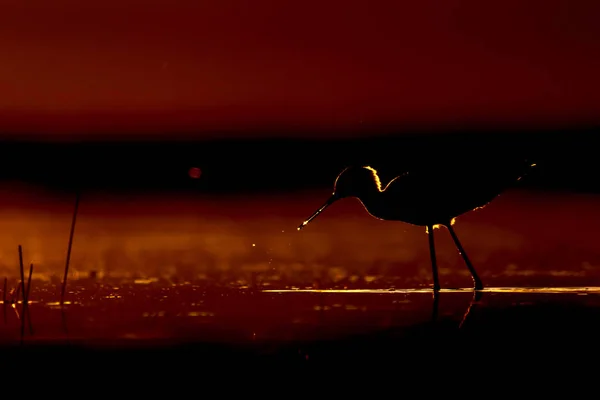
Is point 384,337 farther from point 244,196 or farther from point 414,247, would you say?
point 244,196

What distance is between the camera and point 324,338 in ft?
18.8

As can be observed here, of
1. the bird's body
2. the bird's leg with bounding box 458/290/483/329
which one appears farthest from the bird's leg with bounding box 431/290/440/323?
the bird's body

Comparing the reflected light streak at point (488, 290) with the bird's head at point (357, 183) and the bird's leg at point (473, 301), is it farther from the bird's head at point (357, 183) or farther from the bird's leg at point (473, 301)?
the bird's head at point (357, 183)

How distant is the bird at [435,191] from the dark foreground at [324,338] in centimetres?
225

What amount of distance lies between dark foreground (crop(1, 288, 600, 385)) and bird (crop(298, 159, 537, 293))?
2.25 m

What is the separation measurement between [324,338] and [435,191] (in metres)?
4.56

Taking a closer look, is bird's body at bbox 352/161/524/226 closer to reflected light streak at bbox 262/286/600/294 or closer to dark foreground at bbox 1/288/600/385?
reflected light streak at bbox 262/286/600/294

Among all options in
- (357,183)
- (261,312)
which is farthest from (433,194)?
(261,312)

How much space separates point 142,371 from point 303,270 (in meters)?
6.21

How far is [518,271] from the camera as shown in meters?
10.8

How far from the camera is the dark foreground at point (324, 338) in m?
4.84

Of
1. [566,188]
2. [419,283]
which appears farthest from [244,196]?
[419,283]

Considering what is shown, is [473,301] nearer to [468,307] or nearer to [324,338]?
[468,307]

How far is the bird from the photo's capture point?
10.1m
